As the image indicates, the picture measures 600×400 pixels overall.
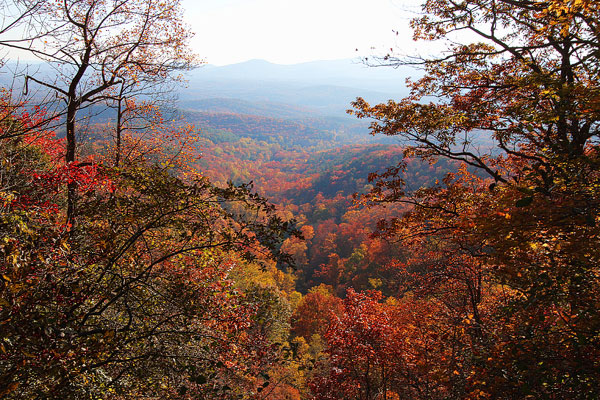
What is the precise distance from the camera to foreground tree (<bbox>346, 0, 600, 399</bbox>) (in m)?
3.04

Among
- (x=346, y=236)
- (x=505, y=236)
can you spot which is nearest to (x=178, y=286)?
(x=505, y=236)

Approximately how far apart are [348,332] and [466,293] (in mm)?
3916

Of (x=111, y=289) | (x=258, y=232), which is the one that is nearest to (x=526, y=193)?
(x=258, y=232)

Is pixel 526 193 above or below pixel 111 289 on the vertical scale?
above

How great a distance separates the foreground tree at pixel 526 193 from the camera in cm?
304

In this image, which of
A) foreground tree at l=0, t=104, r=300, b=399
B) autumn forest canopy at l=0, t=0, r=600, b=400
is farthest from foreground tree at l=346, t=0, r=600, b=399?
foreground tree at l=0, t=104, r=300, b=399

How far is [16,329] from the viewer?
93.4 inches

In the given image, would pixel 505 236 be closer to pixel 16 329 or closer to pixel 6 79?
pixel 16 329

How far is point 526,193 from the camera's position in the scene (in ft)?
9.42

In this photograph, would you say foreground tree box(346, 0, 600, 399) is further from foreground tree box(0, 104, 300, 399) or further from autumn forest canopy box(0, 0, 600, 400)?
foreground tree box(0, 104, 300, 399)

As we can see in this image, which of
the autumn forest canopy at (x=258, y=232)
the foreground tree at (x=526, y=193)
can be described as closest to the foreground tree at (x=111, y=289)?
the autumn forest canopy at (x=258, y=232)

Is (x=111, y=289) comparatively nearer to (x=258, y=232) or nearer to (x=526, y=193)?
(x=258, y=232)

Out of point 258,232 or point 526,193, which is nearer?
point 526,193

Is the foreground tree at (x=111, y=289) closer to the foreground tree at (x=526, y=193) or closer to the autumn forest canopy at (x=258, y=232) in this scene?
the autumn forest canopy at (x=258, y=232)
